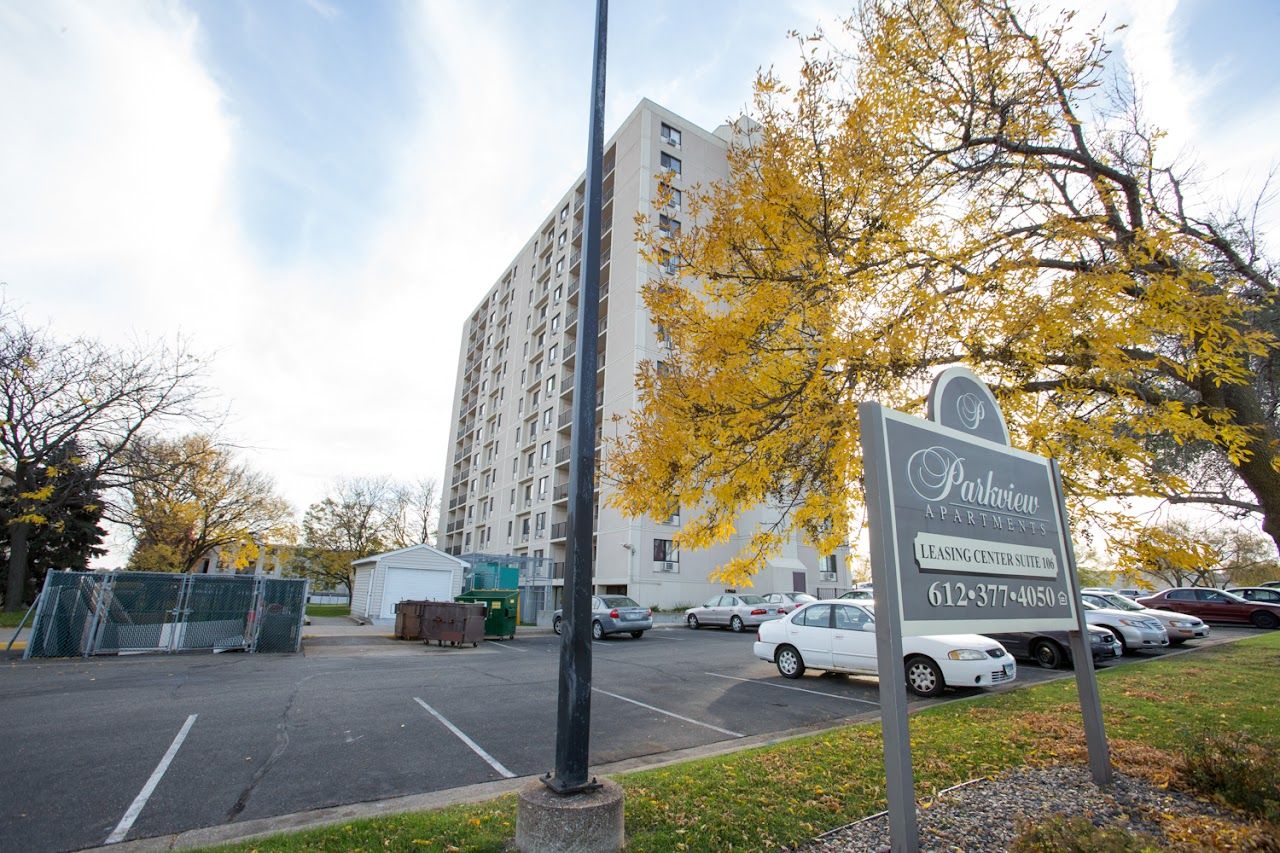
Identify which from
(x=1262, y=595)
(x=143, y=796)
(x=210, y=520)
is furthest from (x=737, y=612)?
(x=210, y=520)

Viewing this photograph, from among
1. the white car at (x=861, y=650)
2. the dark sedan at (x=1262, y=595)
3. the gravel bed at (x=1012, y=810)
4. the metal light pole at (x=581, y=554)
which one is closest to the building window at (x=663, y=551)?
the white car at (x=861, y=650)

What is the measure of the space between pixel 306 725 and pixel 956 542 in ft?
25.1

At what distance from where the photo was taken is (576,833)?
3.33m

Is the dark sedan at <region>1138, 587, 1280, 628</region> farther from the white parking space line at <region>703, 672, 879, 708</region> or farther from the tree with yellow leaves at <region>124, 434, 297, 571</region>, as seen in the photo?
the tree with yellow leaves at <region>124, 434, 297, 571</region>

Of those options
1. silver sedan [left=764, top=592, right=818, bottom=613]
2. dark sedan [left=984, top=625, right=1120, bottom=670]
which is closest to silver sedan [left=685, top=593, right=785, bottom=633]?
silver sedan [left=764, top=592, right=818, bottom=613]

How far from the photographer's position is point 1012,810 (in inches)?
164

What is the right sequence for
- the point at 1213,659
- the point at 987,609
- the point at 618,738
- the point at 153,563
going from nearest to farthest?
the point at 987,609 < the point at 618,738 < the point at 1213,659 < the point at 153,563

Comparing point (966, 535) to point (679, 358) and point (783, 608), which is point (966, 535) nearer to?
point (679, 358)

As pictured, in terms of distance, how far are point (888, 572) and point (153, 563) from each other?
43.2 metres

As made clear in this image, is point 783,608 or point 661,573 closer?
point 783,608

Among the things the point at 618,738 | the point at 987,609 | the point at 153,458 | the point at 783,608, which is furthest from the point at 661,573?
the point at 987,609

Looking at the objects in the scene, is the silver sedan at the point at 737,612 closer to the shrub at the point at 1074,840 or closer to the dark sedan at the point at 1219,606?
the dark sedan at the point at 1219,606

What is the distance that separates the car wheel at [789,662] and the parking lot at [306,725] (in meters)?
0.21

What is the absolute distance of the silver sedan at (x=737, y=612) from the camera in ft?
74.4
